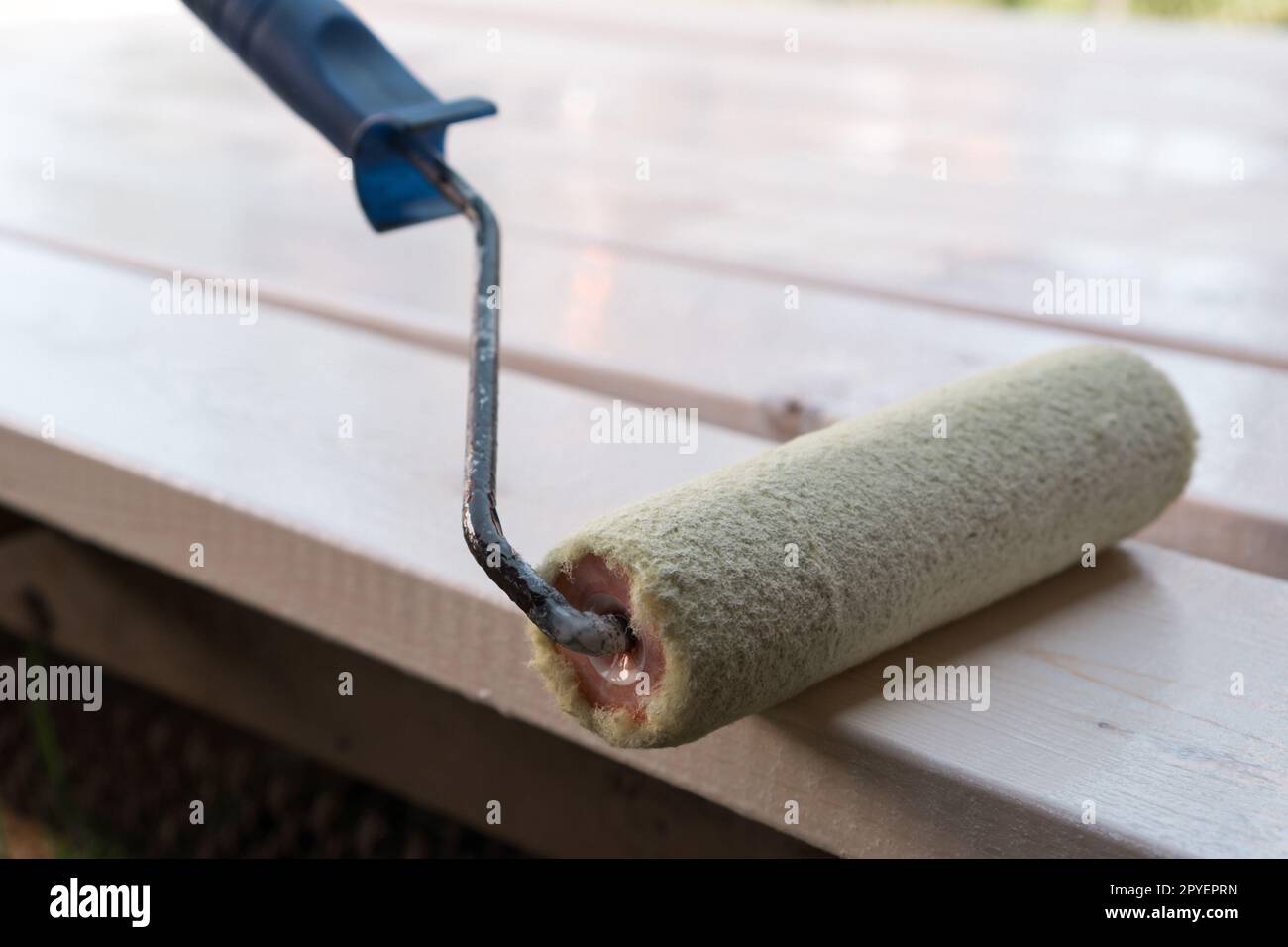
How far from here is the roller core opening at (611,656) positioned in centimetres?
47

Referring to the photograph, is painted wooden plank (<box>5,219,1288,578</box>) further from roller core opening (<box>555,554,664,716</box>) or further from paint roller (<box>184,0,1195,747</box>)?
roller core opening (<box>555,554,664,716</box>)

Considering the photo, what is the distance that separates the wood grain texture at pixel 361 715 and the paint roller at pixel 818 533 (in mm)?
294

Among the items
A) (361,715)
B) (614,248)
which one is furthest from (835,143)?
(361,715)

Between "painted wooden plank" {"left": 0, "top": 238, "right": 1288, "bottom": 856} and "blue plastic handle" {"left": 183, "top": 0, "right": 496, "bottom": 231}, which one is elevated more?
"blue plastic handle" {"left": 183, "top": 0, "right": 496, "bottom": 231}

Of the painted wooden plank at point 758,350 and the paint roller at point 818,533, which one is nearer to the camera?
the paint roller at point 818,533

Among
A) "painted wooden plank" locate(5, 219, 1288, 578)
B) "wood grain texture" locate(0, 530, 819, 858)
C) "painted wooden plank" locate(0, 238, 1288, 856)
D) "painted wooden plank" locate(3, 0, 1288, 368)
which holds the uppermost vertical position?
"painted wooden plank" locate(3, 0, 1288, 368)

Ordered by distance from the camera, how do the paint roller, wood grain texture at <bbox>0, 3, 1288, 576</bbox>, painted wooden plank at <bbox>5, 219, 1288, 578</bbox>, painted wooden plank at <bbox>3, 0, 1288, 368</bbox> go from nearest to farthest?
1. the paint roller
2. painted wooden plank at <bbox>5, 219, 1288, 578</bbox>
3. wood grain texture at <bbox>0, 3, 1288, 576</bbox>
4. painted wooden plank at <bbox>3, 0, 1288, 368</bbox>

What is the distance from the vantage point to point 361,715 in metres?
0.94

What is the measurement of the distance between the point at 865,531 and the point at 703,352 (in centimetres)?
39

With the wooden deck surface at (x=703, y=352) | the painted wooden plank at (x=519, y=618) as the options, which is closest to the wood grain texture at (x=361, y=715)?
the wooden deck surface at (x=703, y=352)

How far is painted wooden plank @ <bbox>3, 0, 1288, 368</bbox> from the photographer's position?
1.09 meters

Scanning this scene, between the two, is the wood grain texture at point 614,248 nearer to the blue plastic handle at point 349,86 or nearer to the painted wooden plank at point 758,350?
the painted wooden plank at point 758,350

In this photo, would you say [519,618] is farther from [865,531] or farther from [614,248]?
[614,248]

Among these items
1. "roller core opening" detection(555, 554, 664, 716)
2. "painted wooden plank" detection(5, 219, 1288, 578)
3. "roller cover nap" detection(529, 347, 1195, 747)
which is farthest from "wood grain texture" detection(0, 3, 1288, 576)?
"roller core opening" detection(555, 554, 664, 716)
